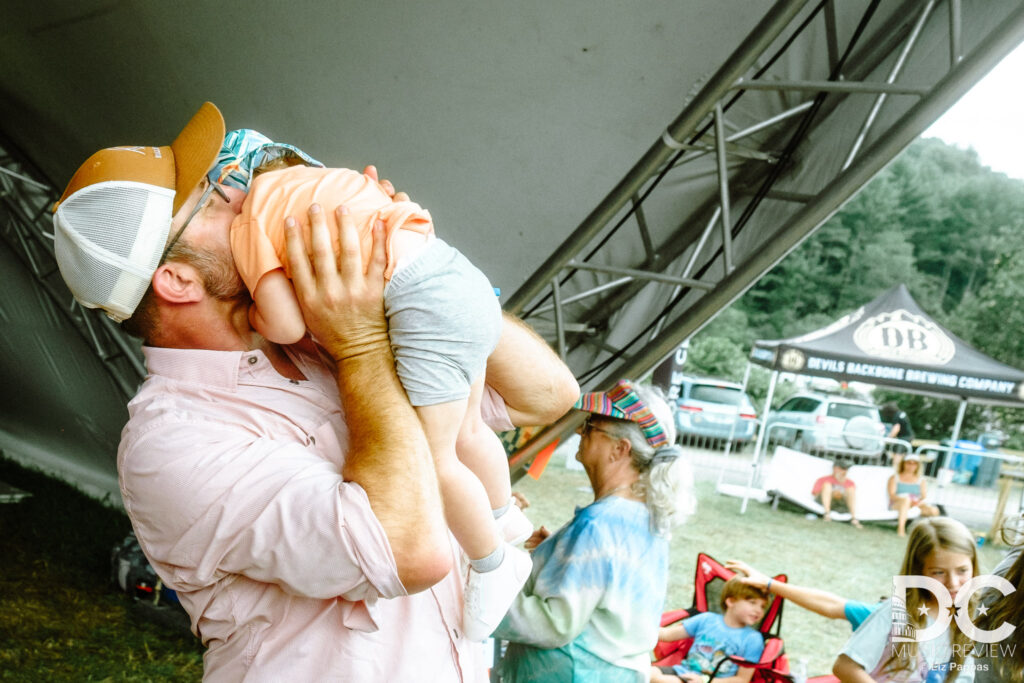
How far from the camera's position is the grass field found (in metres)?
4.68

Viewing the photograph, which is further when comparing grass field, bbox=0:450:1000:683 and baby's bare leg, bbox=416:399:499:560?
grass field, bbox=0:450:1000:683

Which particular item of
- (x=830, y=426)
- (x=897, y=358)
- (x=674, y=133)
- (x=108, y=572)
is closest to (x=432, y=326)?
(x=674, y=133)

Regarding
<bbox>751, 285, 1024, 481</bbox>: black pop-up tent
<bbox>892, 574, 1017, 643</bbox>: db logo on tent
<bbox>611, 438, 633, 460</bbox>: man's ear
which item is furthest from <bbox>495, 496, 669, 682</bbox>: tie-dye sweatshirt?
<bbox>751, 285, 1024, 481</bbox>: black pop-up tent

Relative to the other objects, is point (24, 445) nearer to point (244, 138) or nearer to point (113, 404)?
point (113, 404)

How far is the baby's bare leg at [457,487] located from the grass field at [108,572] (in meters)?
3.92

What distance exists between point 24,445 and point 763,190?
6859 millimetres

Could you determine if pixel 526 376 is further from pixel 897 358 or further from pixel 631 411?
pixel 897 358

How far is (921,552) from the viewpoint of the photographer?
123 inches

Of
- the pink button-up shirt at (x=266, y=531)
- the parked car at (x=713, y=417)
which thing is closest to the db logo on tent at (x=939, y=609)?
the pink button-up shirt at (x=266, y=531)

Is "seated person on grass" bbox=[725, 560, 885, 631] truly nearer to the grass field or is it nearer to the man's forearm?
the grass field

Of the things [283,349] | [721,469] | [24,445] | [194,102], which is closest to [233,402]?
[283,349]

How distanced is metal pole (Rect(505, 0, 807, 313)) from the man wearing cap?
74.1 inches

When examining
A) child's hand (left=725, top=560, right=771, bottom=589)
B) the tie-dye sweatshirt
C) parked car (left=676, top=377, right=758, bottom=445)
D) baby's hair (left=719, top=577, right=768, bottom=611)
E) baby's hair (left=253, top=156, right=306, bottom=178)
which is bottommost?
parked car (left=676, top=377, right=758, bottom=445)

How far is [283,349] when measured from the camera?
4.64ft
